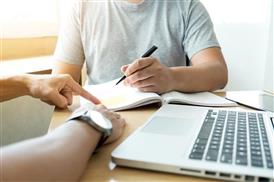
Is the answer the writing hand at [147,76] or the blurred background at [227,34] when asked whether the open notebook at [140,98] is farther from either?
the blurred background at [227,34]

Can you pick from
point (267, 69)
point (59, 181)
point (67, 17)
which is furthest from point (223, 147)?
point (267, 69)

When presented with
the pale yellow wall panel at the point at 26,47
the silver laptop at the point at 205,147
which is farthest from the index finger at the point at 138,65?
the pale yellow wall panel at the point at 26,47

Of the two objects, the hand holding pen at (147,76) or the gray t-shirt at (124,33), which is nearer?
the hand holding pen at (147,76)

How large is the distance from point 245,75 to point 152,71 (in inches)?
48.3

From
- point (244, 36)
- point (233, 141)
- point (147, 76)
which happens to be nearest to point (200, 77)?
point (147, 76)

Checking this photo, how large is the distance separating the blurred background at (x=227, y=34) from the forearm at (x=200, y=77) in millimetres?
712

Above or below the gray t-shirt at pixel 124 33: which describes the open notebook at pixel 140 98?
below

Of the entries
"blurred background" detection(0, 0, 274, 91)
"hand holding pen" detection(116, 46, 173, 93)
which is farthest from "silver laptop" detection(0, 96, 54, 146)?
"hand holding pen" detection(116, 46, 173, 93)

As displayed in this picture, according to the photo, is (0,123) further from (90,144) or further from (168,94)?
(90,144)

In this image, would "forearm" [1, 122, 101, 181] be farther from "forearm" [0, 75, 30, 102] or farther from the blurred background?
the blurred background

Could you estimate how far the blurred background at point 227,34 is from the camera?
1.47 metres

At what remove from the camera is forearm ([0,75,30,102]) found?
0.85 metres

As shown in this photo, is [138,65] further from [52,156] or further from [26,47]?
[26,47]

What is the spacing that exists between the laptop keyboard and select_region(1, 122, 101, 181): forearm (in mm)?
152
